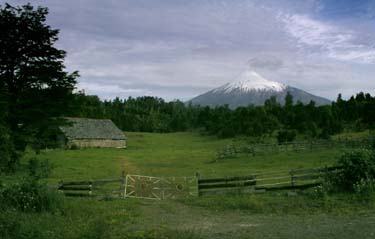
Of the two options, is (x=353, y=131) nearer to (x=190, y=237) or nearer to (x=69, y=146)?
(x=69, y=146)

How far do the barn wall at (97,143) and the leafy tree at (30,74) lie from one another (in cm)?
3935

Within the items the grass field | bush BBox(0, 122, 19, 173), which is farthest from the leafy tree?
the grass field

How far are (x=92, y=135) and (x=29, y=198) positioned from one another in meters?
57.2

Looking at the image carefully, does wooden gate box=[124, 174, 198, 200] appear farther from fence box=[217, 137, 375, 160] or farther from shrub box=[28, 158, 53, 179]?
fence box=[217, 137, 375, 160]

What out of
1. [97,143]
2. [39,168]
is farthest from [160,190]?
[97,143]

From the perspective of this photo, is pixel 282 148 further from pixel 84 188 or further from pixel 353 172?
pixel 84 188

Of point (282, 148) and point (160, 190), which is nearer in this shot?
point (160, 190)

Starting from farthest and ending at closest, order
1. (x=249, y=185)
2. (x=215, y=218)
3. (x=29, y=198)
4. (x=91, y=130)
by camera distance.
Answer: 1. (x=91, y=130)
2. (x=249, y=185)
3. (x=29, y=198)
4. (x=215, y=218)

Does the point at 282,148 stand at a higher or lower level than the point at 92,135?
lower

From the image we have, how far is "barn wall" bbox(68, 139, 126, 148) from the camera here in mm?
68125

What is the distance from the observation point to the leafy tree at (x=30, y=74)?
91.0 feet

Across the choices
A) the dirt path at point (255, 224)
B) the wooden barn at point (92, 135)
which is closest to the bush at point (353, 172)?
the dirt path at point (255, 224)

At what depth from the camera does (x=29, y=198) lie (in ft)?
47.1

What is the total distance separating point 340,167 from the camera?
17.6m
